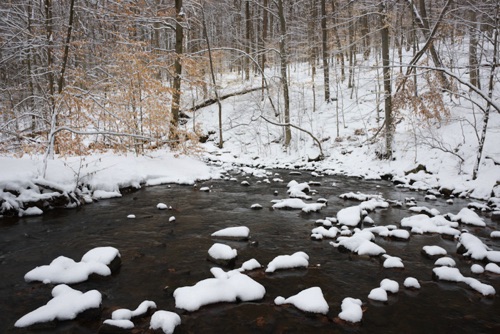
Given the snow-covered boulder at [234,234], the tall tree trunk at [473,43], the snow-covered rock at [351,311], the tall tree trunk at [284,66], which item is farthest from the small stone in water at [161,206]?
the tall tree trunk at [284,66]

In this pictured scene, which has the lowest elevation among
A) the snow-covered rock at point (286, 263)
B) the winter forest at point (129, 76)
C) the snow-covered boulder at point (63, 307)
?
the snow-covered rock at point (286, 263)

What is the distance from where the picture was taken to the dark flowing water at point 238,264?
3139 millimetres

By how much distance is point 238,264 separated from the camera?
173 inches

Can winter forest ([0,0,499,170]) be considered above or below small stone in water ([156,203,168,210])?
above

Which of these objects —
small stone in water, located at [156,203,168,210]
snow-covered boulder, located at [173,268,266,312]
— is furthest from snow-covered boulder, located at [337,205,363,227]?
small stone in water, located at [156,203,168,210]

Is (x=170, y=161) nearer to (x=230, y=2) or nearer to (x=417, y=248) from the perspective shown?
(x=417, y=248)

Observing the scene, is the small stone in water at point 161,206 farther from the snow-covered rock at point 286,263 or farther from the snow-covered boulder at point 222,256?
the snow-covered rock at point 286,263

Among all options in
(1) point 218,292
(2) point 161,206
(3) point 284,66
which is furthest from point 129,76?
(1) point 218,292

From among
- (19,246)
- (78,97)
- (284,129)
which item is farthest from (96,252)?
(284,129)

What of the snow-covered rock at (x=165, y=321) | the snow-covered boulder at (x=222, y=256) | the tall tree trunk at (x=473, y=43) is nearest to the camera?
the snow-covered rock at (x=165, y=321)

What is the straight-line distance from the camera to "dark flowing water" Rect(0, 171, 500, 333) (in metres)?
3.14

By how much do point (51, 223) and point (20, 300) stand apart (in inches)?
123

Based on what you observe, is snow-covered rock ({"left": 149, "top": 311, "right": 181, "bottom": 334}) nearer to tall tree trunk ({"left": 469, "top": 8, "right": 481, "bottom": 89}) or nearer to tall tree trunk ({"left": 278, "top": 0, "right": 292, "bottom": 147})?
tall tree trunk ({"left": 469, "top": 8, "right": 481, "bottom": 89})

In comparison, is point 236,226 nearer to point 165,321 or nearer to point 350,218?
point 350,218
